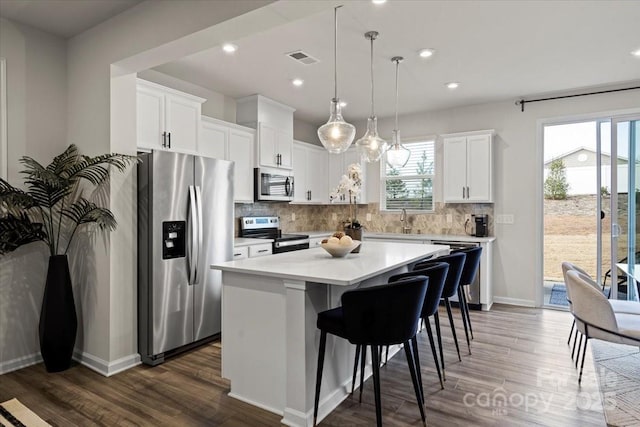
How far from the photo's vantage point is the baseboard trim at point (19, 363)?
298cm

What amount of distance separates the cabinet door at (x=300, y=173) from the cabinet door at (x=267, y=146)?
59 centimetres

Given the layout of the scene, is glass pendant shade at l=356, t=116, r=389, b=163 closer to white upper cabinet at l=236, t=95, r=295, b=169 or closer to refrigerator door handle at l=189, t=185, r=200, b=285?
refrigerator door handle at l=189, t=185, r=200, b=285

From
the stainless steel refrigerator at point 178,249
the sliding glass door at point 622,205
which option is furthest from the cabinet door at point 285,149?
the sliding glass door at point 622,205

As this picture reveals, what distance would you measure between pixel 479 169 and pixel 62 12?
482 centimetres

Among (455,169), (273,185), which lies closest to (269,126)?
(273,185)

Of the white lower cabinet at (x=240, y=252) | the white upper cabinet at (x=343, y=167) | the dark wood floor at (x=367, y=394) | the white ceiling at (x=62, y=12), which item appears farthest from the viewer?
the white upper cabinet at (x=343, y=167)

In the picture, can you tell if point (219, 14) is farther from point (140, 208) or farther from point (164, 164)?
point (140, 208)

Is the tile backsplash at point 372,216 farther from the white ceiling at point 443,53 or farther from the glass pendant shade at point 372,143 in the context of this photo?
the glass pendant shade at point 372,143

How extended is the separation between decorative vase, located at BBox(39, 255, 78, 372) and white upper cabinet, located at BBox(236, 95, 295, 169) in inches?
103

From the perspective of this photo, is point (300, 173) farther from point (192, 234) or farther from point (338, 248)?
point (338, 248)

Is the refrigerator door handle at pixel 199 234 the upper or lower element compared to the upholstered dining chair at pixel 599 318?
upper

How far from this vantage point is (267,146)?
5.16 m

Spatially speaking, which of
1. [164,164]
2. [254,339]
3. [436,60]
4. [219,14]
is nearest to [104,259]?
[164,164]

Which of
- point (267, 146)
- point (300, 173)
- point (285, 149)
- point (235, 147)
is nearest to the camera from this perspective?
point (235, 147)
